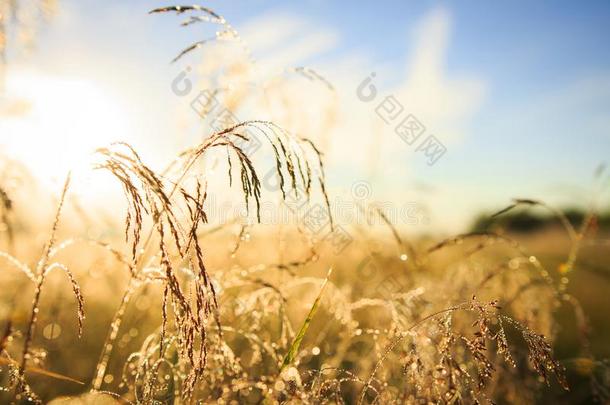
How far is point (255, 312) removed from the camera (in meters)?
1.88

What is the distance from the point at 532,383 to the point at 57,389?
7.73ft

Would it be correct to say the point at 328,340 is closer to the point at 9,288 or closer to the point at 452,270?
the point at 452,270

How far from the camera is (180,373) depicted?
Result: 5.36 feet

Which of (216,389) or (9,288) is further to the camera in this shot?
(9,288)

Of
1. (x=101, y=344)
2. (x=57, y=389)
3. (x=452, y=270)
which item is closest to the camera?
(x=57, y=389)

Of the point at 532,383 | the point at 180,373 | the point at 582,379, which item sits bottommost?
the point at 582,379

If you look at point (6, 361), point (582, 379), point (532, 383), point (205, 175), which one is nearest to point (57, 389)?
point (6, 361)

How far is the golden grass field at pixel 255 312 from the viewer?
4.12ft

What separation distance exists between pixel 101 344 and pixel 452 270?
234cm

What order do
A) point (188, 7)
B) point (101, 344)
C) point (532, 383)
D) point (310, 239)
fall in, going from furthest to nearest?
point (101, 344), point (532, 383), point (310, 239), point (188, 7)

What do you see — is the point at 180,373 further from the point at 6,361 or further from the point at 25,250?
the point at 25,250

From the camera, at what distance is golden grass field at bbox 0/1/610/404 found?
4.12 ft

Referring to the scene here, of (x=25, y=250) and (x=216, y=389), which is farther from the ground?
(x=25, y=250)

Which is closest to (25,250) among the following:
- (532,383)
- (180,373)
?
(180,373)
